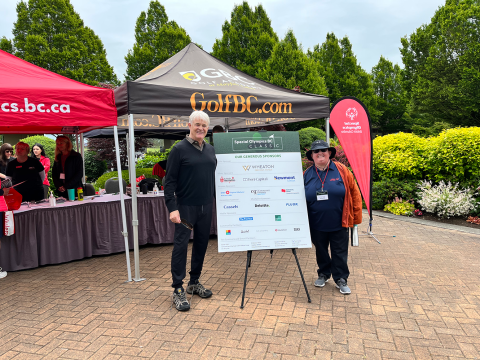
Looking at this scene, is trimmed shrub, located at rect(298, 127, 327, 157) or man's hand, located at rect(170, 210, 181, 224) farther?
trimmed shrub, located at rect(298, 127, 327, 157)

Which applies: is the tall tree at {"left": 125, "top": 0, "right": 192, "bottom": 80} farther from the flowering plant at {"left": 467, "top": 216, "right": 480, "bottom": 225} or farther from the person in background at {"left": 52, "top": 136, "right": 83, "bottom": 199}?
the flowering plant at {"left": 467, "top": 216, "right": 480, "bottom": 225}

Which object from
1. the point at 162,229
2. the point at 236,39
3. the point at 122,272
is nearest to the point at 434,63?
the point at 236,39

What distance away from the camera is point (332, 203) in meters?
3.39

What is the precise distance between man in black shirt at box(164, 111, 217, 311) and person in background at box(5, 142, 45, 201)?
124 inches

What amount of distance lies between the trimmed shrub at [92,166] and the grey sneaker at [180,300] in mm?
14439

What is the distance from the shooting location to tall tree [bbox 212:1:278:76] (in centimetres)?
2278

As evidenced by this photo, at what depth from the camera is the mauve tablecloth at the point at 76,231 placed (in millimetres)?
4402

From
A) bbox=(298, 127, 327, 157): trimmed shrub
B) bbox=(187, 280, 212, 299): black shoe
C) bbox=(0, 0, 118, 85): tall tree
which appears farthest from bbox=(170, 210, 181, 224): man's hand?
bbox=(0, 0, 118, 85): tall tree

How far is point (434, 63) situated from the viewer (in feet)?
58.4

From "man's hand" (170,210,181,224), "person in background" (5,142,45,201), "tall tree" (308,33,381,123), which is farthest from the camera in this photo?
"tall tree" (308,33,381,123)

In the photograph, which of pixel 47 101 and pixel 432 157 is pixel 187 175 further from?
pixel 432 157

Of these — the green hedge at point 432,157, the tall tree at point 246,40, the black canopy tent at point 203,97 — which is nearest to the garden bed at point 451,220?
the green hedge at point 432,157

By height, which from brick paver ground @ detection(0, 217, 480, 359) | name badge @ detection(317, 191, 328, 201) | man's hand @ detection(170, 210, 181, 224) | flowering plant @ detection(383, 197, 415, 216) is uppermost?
name badge @ detection(317, 191, 328, 201)

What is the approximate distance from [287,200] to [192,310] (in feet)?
4.78
